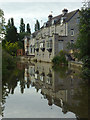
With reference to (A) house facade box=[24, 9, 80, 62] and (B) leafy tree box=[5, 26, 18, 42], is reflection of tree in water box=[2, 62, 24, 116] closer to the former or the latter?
(A) house facade box=[24, 9, 80, 62]

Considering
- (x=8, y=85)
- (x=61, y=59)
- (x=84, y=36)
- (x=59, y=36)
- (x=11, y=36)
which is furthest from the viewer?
(x=11, y=36)

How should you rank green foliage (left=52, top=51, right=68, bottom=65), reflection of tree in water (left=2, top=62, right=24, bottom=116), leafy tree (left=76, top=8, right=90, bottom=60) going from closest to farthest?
reflection of tree in water (left=2, top=62, right=24, bottom=116) → leafy tree (left=76, top=8, right=90, bottom=60) → green foliage (left=52, top=51, right=68, bottom=65)

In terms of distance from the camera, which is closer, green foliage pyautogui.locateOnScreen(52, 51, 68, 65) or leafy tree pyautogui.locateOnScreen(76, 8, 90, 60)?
leafy tree pyautogui.locateOnScreen(76, 8, 90, 60)

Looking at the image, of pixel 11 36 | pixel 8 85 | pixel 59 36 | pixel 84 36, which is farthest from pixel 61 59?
pixel 11 36

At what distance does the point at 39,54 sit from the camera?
166 feet

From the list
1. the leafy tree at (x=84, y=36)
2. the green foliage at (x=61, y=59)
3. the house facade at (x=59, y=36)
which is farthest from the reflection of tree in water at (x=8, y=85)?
the house facade at (x=59, y=36)

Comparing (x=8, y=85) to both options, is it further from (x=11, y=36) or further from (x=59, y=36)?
(x=11, y=36)

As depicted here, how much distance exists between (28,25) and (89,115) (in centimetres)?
9330

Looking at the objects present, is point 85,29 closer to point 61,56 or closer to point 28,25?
point 61,56

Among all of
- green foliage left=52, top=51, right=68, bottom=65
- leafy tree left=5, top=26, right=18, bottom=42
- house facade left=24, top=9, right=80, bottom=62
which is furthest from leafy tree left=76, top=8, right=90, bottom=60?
leafy tree left=5, top=26, right=18, bottom=42

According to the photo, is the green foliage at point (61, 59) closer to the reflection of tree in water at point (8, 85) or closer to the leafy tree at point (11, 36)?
the reflection of tree in water at point (8, 85)

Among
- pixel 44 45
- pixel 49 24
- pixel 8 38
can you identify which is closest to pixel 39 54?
pixel 44 45

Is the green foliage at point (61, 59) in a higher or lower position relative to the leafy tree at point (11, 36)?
lower

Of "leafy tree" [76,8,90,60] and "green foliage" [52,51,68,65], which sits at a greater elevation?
"leafy tree" [76,8,90,60]
